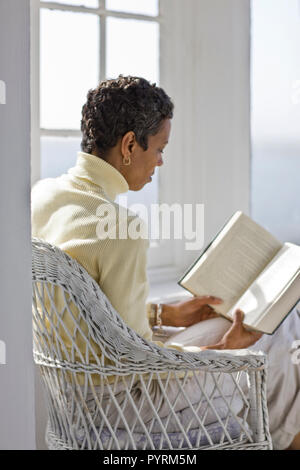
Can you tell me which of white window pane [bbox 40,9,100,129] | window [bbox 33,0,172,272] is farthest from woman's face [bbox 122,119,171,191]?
white window pane [bbox 40,9,100,129]

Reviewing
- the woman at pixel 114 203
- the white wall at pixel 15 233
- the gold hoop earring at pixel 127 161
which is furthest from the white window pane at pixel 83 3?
the white wall at pixel 15 233

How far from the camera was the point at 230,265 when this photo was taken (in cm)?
177

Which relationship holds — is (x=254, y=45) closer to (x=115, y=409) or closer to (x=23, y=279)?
(x=115, y=409)

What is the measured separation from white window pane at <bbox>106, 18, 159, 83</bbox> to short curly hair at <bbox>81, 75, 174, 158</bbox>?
A: 88 centimetres

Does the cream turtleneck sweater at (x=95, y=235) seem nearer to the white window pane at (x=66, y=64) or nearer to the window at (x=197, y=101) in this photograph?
the white window pane at (x=66, y=64)

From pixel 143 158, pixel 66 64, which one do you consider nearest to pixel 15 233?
pixel 143 158

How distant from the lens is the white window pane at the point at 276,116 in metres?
2.57

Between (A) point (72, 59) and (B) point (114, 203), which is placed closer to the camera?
(B) point (114, 203)

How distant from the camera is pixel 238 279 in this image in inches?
70.2

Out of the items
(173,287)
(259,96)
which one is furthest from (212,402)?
(259,96)

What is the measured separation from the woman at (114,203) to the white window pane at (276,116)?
94 centimetres

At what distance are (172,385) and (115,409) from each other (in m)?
0.14

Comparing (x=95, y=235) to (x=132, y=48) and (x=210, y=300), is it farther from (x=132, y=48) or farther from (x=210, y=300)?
(x=132, y=48)

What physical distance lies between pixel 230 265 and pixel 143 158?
394mm
